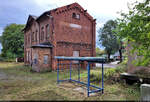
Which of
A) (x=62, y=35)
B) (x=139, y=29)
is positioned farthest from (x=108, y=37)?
(x=139, y=29)

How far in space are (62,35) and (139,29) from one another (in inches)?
429

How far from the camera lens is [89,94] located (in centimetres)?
599

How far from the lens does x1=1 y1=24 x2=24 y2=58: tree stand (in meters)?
32.2

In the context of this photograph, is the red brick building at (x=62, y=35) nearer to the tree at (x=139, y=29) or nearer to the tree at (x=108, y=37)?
the tree at (x=139, y=29)

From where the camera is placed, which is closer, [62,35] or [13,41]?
[62,35]

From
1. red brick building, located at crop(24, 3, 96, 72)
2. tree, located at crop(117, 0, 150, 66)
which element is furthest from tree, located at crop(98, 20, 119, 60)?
tree, located at crop(117, 0, 150, 66)

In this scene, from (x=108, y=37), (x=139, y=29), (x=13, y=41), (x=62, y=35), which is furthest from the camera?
(x=13, y=41)

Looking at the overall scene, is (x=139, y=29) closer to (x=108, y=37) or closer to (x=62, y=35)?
(x=62, y=35)

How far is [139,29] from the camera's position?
14.9 ft

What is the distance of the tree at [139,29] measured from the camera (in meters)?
4.03

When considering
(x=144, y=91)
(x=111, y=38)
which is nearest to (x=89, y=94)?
(x=144, y=91)

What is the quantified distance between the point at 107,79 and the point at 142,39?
4926 mm

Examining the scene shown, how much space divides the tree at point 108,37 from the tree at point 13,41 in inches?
882

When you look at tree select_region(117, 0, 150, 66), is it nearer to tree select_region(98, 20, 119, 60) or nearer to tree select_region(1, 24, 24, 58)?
tree select_region(98, 20, 119, 60)
